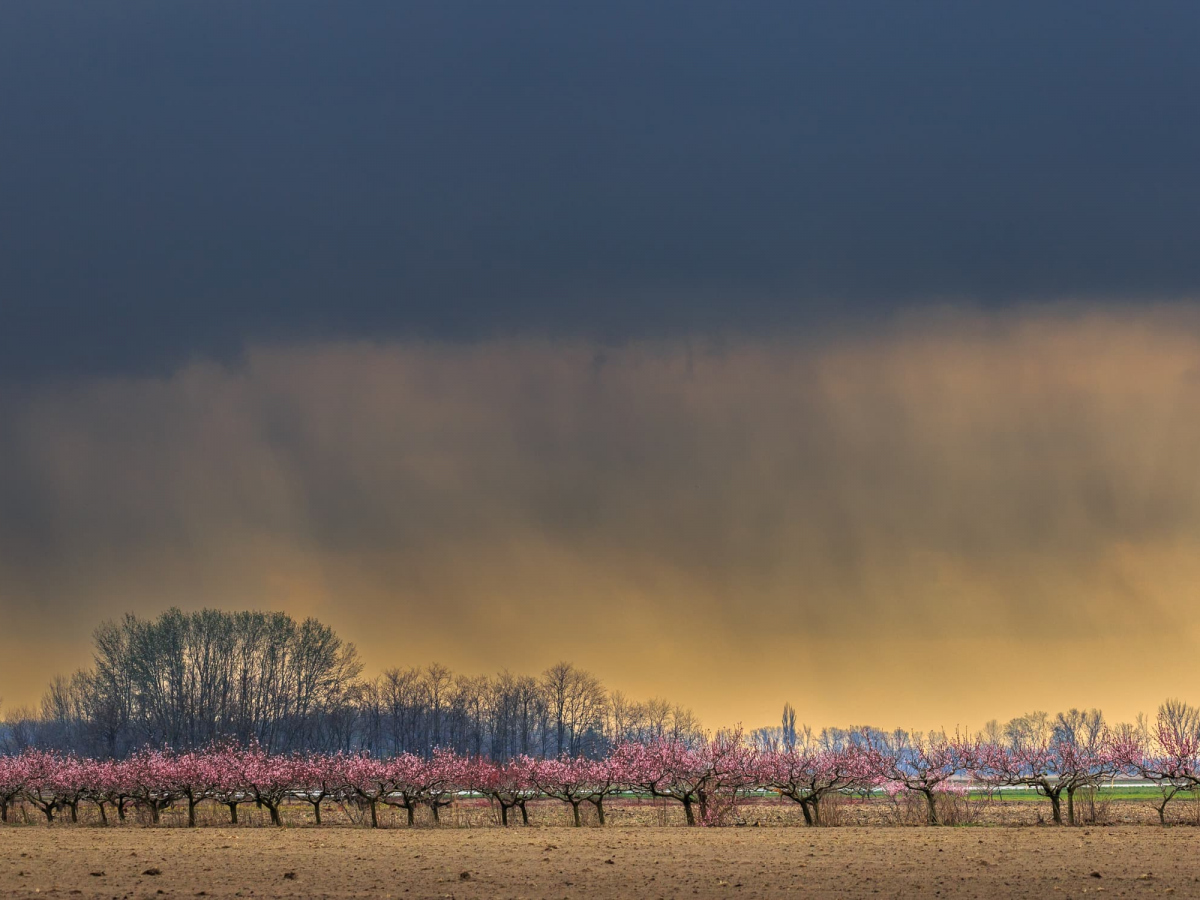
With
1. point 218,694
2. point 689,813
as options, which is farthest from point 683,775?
point 218,694

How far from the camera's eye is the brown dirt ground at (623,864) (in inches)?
893

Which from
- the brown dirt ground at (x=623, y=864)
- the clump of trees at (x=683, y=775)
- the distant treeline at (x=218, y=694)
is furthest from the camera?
the distant treeline at (x=218, y=694)

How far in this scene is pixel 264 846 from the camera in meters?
33.6

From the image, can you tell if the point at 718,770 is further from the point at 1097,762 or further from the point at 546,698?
the point at 546,698

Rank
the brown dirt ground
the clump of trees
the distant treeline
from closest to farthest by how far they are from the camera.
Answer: the brown dirt ground
the clump of trees
the distant treeline

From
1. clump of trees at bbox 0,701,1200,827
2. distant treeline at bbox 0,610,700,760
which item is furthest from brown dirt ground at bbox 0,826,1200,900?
distant treeline at bbox 0,610,700,760

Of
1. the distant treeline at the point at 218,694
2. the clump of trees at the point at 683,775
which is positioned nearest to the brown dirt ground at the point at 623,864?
the clump of trees at the point at 683,775

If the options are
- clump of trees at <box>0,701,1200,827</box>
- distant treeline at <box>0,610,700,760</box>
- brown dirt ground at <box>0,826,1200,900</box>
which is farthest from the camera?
distant treeline at <box>0,610,700,760</box>

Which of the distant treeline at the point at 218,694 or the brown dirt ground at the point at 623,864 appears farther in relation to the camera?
the distant treeline at the point at 218,694

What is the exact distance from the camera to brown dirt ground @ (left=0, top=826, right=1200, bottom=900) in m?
22.7

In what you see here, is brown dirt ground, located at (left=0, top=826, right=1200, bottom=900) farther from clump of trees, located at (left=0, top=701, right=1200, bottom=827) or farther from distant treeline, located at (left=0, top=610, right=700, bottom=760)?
distant treeline, located at (left=0, top=610, right=700, bottom=760)

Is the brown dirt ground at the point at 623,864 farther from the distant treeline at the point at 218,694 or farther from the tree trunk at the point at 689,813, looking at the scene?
the distant treeline at the point at 218,694

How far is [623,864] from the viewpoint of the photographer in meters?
27.3

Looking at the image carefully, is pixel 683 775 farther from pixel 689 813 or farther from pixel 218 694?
pixel 218 694
